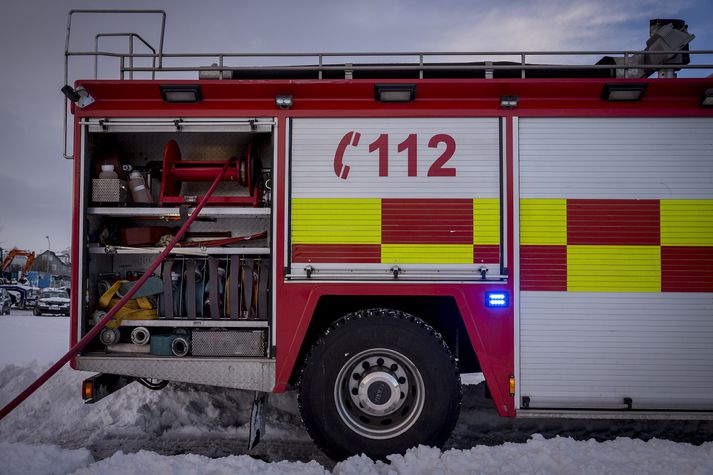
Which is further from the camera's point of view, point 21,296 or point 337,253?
point 21,296

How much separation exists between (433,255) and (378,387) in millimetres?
1046

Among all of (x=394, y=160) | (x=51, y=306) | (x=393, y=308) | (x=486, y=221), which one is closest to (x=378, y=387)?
(x=393, y=308)

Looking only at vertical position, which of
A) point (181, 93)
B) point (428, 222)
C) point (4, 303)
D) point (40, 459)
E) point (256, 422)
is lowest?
point (4, 303)

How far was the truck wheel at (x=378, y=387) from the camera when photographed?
3.46 meters

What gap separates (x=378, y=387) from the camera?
350cm

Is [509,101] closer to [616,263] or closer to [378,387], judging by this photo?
[616,263]

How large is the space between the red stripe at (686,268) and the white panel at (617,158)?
405mm

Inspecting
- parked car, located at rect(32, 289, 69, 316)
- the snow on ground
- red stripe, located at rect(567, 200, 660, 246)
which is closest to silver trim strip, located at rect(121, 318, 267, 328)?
the snow on ground

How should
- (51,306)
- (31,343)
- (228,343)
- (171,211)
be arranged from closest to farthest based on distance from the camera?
(228,343), (171,211), (31,343), (51,306)

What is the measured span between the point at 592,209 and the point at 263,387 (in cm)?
279

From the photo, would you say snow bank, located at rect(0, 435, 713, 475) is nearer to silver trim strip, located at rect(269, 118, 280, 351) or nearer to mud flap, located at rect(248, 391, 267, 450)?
mud flap, located at rect(248, 391, 267, 450)

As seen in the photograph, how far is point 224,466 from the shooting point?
10.2 feet

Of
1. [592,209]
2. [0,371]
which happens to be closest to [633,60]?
[592,209]

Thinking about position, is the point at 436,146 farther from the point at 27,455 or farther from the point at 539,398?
the point at 27,455
